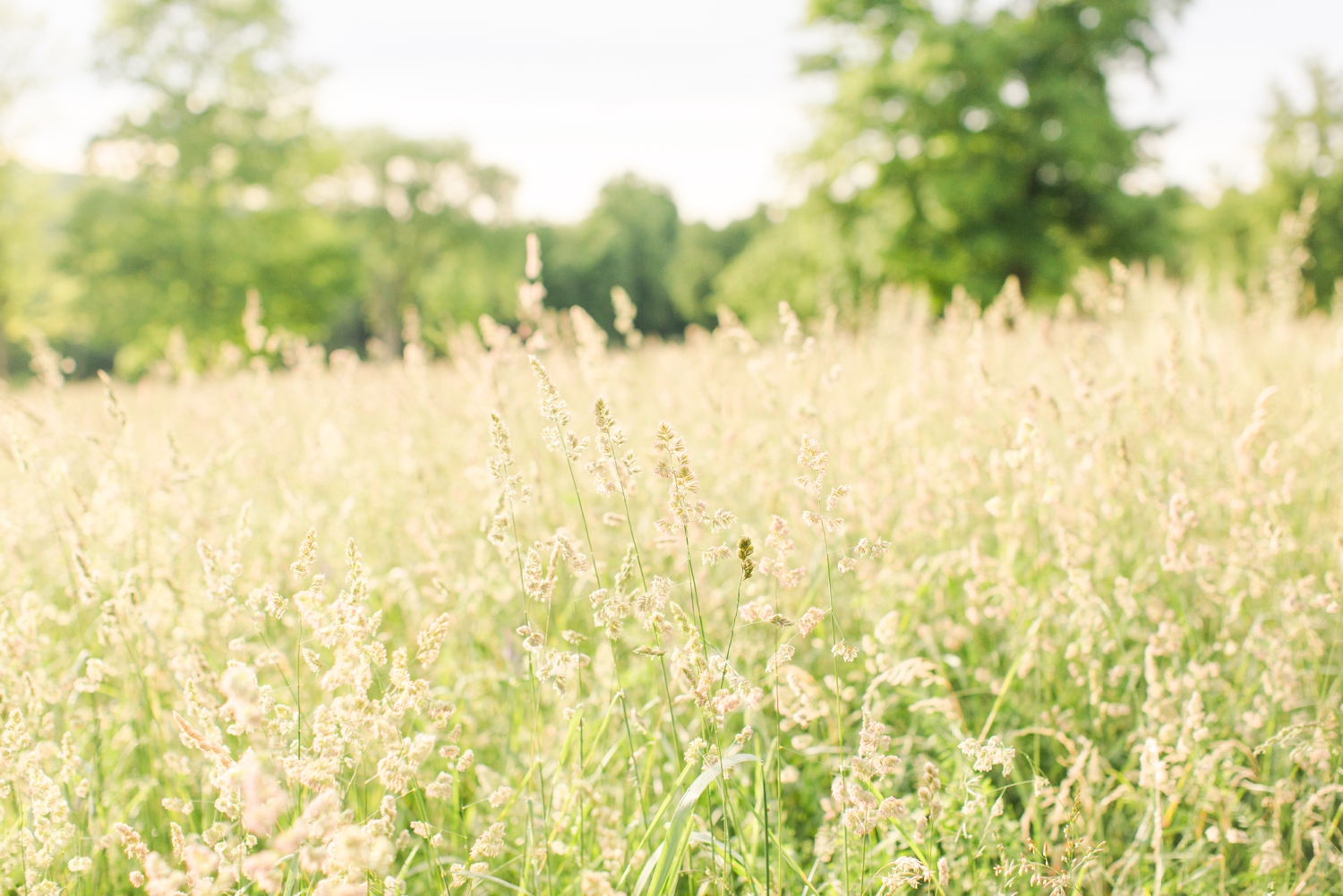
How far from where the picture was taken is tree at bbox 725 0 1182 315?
19.2 meters

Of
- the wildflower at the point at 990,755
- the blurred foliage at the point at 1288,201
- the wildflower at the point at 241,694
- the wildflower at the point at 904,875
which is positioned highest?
the blurred foliage at the point at 1288,201

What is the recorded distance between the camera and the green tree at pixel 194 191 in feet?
72.0

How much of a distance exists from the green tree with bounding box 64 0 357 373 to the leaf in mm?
24760

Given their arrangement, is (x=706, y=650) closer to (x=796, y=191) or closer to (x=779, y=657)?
(x=779, y=657)

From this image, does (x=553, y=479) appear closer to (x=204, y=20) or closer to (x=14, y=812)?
(x=14, y=812)

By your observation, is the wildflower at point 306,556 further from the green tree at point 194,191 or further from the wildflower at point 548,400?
the green tree at point 194,191

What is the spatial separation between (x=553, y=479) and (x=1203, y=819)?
277cm

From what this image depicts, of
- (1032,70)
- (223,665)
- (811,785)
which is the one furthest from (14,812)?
(1032,70)

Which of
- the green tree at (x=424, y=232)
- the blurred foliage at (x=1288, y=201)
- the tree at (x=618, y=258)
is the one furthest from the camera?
the tree at (x=618, y=258)

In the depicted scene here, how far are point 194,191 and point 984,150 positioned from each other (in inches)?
898

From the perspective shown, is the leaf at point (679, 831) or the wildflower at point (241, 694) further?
the leaf at point (679, 831)

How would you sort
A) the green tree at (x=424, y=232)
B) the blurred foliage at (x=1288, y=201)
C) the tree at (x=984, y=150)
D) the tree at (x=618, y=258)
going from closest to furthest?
the tree at (x=984, y=150), the blurred foliage at (x=1288, y=201), the green tree at (x=424, y=232), the tree at (x=618, y=258)

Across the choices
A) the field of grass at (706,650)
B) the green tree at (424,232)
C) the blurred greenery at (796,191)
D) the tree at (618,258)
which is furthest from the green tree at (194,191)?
the tree at (618,258)

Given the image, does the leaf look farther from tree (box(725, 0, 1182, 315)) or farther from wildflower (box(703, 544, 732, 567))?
tree (box(725, 0, 1182, 315))
